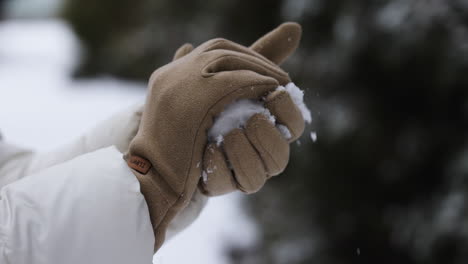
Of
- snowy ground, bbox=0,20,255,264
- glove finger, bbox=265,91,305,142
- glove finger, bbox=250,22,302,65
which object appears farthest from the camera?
snowy ground, bbox=0,20,255,264

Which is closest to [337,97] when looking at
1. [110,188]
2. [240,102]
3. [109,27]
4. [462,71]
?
[462,71]

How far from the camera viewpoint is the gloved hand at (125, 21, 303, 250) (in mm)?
774

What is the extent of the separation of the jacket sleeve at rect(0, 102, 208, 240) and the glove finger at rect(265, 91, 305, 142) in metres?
0.23

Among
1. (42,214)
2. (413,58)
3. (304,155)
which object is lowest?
(304,155)

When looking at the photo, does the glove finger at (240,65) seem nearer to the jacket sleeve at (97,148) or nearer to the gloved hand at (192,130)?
the gloved hand at (192,130)

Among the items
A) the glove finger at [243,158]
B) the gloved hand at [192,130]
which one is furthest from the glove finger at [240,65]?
the glove finger at [243,158]

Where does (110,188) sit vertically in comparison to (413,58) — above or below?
above

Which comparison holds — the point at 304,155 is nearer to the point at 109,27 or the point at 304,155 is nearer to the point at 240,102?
the point at 240,102

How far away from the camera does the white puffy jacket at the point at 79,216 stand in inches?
26.8

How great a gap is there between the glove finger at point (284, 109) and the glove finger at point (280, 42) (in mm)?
155

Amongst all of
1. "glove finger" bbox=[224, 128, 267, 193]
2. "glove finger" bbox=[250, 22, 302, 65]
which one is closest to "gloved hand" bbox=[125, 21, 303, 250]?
"glove finger" bbox=[224, 128, 267, 193]

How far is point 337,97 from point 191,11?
170 centimetres

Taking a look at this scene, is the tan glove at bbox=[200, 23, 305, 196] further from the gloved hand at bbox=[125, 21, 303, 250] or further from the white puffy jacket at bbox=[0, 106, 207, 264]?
the white puffy jacket at bbox=[0, 106, 207, 264]

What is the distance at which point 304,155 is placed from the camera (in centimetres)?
223
